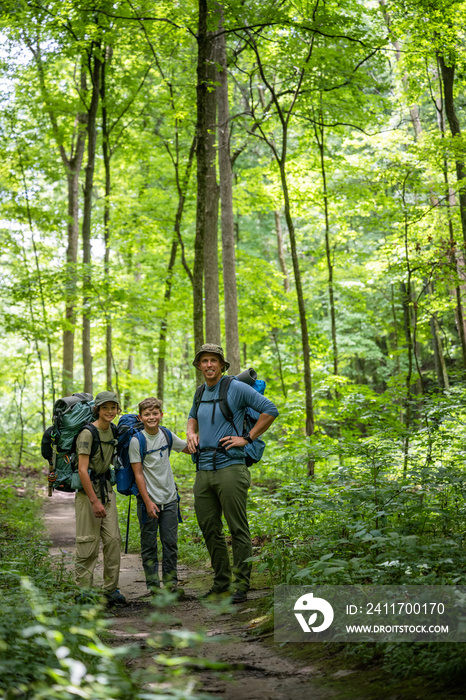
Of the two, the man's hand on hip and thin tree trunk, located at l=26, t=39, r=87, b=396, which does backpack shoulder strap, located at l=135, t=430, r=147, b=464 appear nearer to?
the man's hand on hip

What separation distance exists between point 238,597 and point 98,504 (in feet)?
5.14

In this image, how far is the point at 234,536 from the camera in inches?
215

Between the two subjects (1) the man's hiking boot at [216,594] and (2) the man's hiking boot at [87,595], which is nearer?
(2) the man's hiking boot at [87,595]

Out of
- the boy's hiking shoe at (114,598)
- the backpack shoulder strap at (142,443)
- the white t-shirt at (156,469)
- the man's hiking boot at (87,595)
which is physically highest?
the backpack shoulder strap at (142,443)

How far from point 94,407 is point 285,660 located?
9.82 ft

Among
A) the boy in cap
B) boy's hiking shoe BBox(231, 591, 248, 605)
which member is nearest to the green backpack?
the boy in cap

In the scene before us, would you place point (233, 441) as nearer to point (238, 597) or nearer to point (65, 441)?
point (238, 597)

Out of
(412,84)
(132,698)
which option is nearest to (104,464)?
(132,698)

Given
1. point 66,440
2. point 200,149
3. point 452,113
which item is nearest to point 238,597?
point 66,440

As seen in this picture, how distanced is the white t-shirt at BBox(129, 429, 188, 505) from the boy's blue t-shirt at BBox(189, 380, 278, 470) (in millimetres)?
483

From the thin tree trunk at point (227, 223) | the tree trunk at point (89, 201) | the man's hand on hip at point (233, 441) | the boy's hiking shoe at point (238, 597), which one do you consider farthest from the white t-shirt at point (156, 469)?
the tree trunk at point (89, 201)

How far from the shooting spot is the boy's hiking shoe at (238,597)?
17.0 feet

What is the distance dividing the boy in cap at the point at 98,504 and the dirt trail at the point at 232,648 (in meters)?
0.43

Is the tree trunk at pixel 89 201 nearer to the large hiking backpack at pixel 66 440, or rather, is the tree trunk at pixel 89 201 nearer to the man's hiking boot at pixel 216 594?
the large hiking backpack at pixel 66 440
